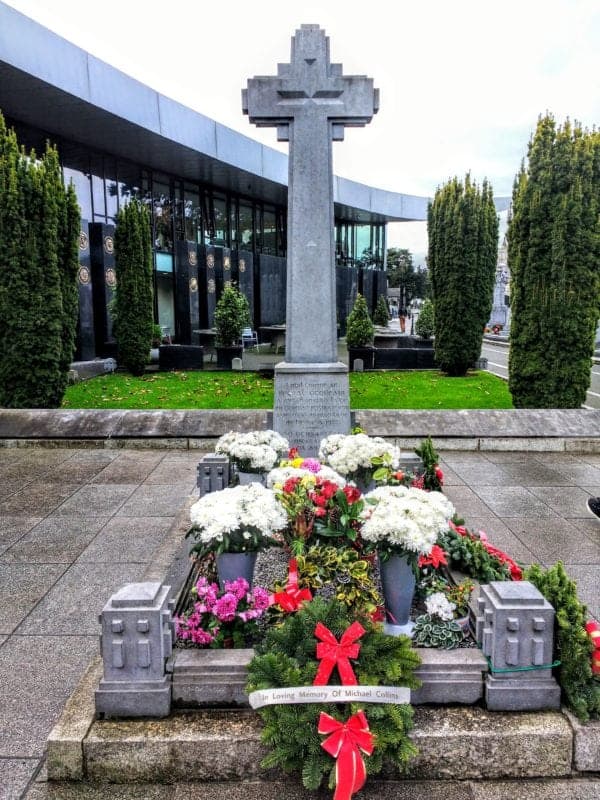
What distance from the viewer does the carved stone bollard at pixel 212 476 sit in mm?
6316

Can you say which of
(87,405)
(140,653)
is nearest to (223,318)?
(87,405)

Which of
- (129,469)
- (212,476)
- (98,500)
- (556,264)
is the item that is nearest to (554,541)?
(212,476)

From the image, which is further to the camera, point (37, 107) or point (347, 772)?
point (37, 107)

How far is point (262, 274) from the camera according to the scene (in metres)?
31.5

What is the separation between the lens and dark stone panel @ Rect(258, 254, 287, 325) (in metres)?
31.3

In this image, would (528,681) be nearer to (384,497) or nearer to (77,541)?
(384,497)

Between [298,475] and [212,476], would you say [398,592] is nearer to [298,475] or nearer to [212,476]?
[298,475]

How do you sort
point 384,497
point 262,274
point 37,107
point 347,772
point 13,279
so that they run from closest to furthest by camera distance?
point 347,772, point 384,497, point 13,279, point 37,107, point 262,274

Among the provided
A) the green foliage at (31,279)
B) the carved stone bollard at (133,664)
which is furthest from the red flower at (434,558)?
the green foliage at (31,279)

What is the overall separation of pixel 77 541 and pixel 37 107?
15817mm

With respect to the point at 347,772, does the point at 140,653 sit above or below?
above

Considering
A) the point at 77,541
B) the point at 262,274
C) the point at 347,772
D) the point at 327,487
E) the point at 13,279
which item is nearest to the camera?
the point at 347,772

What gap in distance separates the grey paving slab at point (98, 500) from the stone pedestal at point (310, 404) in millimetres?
2094

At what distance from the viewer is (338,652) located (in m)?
3.05
